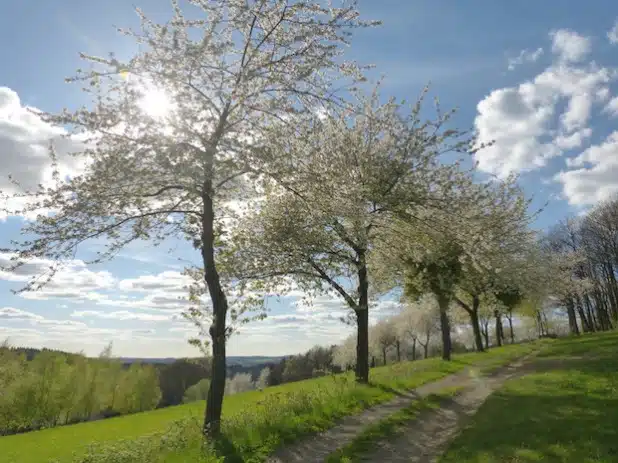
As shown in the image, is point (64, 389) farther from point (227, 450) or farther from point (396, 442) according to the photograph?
point (396, 442)

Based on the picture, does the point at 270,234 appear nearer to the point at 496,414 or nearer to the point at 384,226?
the point at 384,226

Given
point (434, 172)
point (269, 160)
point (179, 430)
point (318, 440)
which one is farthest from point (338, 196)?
point (434, 172)

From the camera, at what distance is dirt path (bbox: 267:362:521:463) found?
→ 1000cm

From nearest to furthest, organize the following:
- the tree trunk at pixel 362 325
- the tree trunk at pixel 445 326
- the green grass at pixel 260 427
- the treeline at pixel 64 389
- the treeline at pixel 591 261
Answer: the green grass at pixel 260 427
the tree trunk at pixel 362 325
the tree trunk at pixel 445 326
the treeline at pixel 64 389
the treeline at pixel 591 261

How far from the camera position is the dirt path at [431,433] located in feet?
32.4

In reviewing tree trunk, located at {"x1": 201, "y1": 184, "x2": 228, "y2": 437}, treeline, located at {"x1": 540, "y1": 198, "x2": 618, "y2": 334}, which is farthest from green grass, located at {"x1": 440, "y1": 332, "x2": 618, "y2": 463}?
treeline, located at {"x1": 540, "y1": 198, "x2": 618, "y2": 334}

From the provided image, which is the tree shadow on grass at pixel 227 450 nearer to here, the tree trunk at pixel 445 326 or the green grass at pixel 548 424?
the green grass at pixel 548 424

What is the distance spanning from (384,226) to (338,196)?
7.68 m

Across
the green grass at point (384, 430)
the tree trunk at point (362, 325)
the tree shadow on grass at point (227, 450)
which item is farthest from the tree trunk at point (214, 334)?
the tree trunk at point (362, 325)

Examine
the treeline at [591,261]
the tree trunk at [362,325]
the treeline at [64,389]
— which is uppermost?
the treeline at [591,261]

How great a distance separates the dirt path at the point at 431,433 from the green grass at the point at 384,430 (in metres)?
0.21

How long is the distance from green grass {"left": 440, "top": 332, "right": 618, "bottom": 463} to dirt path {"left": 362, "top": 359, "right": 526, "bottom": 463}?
1.68 ft

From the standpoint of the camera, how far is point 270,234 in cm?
2019

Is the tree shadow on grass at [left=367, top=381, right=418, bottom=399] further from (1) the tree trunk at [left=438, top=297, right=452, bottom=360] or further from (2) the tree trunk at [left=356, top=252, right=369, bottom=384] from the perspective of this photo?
(1) the tree trunk at [left=438, top=297, right=452, bottom=360]
